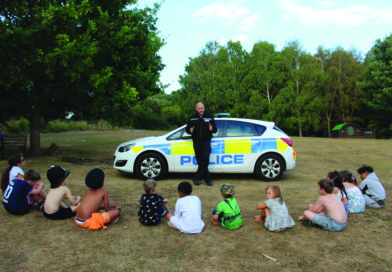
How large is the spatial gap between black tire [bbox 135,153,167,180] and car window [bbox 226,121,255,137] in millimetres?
1903

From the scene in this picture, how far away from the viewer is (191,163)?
816cm

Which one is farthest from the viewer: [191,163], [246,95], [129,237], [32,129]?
[246,95]

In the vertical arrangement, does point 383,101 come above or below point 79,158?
above

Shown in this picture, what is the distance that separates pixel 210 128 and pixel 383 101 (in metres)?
40.3

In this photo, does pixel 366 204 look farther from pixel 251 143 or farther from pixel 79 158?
pixel 79 158

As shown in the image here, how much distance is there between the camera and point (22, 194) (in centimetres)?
509

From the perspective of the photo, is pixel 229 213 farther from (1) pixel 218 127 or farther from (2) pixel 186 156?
(1) pixel 218 127

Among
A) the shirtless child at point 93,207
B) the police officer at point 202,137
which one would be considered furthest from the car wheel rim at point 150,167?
the shirtless child at point 93,207

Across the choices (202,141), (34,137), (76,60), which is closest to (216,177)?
(202,141)

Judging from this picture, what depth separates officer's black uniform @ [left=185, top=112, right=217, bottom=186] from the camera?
7.71 meters

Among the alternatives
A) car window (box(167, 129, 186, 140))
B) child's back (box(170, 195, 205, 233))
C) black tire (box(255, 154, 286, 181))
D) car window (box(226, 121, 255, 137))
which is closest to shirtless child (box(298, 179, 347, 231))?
child's back (box(170, 195, 205, 233))

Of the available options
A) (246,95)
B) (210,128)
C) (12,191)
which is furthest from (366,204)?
(246,95)

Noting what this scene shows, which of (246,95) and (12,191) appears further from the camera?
(246,95)

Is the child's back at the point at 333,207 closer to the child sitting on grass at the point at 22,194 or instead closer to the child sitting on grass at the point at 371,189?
the child sitting on grass at the point at 371,189
